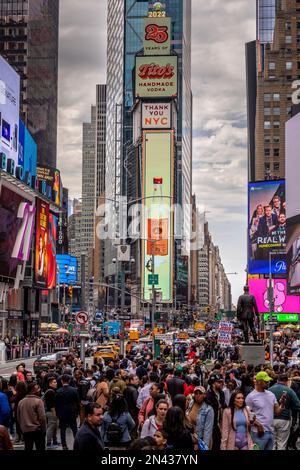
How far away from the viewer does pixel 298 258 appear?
56.7 m

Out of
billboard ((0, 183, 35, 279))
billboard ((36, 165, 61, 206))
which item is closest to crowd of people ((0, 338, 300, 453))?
billboard ((0, 183, 35, 279))

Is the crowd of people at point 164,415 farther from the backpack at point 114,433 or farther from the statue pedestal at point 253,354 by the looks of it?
the statue pedestal at point 253,354

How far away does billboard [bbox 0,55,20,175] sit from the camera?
80.9 metres

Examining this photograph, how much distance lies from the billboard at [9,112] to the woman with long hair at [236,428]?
230 feet

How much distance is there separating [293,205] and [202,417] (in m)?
45.6

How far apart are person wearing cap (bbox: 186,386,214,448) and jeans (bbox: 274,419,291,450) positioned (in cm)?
200

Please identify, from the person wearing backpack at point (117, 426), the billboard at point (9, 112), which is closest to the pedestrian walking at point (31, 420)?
the person wearing backpack at point (117, 426)

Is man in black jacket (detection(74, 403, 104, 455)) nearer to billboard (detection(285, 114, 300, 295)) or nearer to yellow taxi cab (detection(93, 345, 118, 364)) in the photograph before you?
yellow taxi cab (detection(93, 345, 118, 364))

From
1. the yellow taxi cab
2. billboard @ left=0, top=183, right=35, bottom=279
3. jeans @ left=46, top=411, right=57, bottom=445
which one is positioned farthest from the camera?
billboard @ left=0, top=183, right=35, bottom=279

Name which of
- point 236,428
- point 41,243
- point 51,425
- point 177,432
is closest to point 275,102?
point 41,243

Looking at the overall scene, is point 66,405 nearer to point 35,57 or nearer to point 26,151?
point 26,151

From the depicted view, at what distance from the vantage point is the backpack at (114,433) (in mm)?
12711
